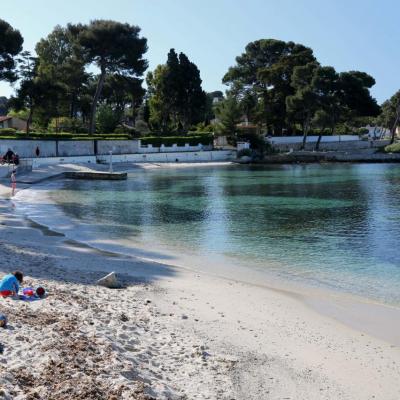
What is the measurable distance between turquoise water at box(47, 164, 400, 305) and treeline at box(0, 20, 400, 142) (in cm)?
2926

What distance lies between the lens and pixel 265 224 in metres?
21.4

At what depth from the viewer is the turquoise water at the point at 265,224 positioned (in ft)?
46.2

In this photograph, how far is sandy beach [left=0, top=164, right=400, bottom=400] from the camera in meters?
5.80

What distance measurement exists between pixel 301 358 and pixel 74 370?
3069mm

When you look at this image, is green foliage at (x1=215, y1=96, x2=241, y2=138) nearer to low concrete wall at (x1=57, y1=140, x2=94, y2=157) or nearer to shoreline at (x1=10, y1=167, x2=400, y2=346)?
low concrete wall at (x1=57, y1=140, x2=94, y2=157)

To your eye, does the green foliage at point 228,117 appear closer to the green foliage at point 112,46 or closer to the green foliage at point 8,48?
the green foliage at point 112,46

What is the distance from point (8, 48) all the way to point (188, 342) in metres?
46.5

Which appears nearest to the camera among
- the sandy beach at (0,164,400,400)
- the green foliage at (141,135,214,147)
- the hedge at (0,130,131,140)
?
the sandy beach at (0,164,400,400)

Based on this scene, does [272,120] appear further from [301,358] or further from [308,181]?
[301,358]

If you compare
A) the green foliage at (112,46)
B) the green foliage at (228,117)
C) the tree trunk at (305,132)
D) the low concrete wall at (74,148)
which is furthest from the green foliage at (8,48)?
the tree trunk at (305,132)

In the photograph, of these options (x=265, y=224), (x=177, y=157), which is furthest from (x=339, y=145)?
(x=265, y=224)

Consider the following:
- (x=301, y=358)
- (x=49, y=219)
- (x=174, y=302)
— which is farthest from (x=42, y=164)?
(x=301, y=358)

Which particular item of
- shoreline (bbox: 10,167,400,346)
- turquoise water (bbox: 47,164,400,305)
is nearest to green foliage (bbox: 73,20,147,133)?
turquoise water (bbox: 47,164,400,305)

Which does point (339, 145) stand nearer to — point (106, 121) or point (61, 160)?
point (106, 121)
